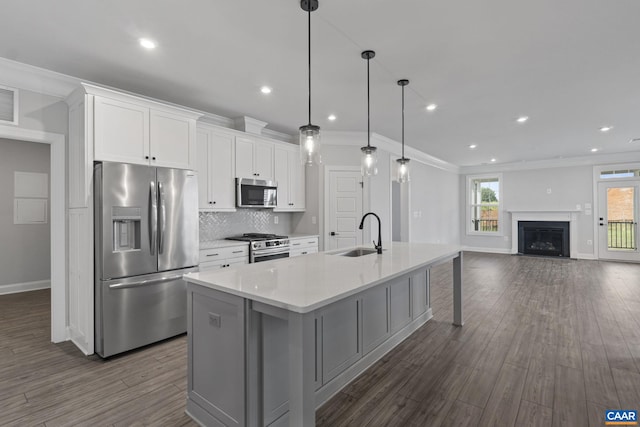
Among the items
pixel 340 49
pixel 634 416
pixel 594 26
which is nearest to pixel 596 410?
pixel 634 416

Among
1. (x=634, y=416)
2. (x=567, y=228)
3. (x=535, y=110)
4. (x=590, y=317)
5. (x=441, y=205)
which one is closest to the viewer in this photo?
(x=634, y=416)

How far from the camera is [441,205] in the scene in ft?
29.3

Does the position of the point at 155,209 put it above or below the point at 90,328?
above

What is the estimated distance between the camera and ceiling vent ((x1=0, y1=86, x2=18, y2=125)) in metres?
2.85

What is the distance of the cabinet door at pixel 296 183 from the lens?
5.20m

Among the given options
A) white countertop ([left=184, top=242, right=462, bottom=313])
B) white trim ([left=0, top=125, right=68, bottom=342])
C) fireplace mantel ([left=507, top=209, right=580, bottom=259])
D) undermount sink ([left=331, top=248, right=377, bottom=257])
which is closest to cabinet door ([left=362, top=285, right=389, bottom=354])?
white countertop ([left=184, top=242, right=462, bottom=313])

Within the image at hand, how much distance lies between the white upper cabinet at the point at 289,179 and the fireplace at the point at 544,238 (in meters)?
6.98

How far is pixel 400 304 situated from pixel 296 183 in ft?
9.31

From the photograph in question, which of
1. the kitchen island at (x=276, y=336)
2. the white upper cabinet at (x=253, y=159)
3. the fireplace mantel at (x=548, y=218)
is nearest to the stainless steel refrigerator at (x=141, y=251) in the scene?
the white upper cabinet at (x=253, y=159)

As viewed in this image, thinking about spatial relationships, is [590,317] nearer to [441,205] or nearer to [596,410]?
[596,410]

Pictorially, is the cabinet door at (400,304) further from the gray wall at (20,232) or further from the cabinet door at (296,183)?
the gray wall at (20,232)

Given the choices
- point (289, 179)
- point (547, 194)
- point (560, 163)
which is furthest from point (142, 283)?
point (560, 163)

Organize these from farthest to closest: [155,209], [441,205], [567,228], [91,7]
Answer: [441,205] → [567,228] → [155,209] → [91,7]

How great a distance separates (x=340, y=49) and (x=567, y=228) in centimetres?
860
